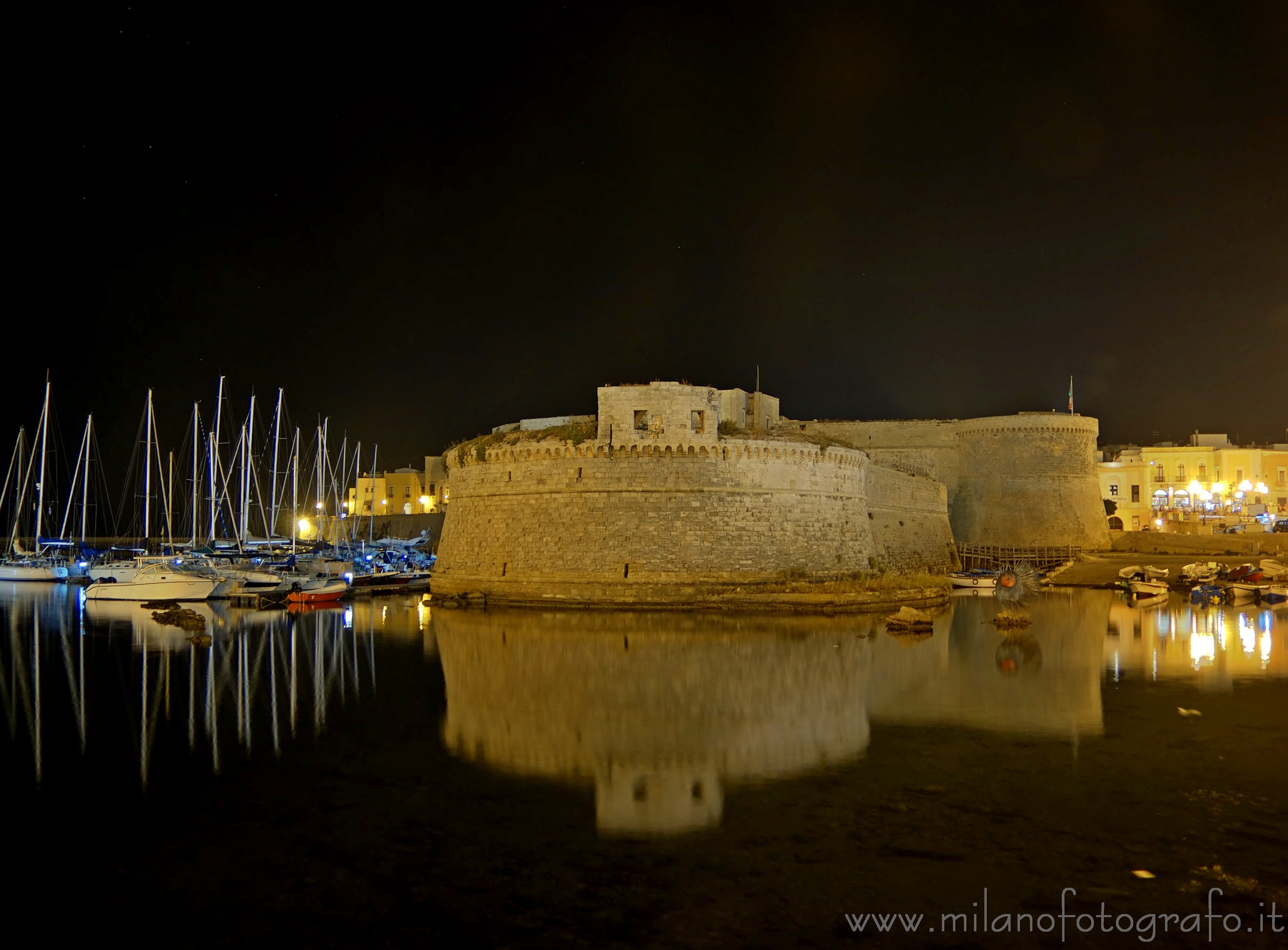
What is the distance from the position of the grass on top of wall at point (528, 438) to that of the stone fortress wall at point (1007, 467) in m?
12.8

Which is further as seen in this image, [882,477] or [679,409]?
[882,477]

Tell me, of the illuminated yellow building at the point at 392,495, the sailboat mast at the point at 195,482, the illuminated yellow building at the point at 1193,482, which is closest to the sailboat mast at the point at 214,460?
the sailboat mast at the point at 195,482

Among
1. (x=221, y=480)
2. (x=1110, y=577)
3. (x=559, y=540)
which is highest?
(x=221, y=480)

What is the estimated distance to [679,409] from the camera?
21.3 meters

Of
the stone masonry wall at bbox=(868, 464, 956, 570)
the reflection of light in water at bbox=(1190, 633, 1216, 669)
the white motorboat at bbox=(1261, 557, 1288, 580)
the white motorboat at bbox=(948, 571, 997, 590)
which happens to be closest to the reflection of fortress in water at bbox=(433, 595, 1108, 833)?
the reflection of light in water at bbox=(1190, 633, 1216, 669)

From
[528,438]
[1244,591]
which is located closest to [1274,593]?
[1244,591]

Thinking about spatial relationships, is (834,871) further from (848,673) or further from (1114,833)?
(848,673)

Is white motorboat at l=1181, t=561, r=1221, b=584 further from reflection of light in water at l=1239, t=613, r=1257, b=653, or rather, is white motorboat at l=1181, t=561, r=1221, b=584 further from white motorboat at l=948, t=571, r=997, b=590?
reflection of light in water at l=1239, t=613, r=1257, b=653

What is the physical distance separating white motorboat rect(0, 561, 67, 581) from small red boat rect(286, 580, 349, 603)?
16.4 meters

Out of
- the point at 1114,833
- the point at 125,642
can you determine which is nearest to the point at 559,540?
the point at 125,642

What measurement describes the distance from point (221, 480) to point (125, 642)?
1887 centimetres

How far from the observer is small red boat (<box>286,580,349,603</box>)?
76.1 ft

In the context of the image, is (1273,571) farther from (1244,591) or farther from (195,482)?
(195,482)

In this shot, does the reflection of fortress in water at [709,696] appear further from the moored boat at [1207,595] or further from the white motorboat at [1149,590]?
the white motorboat at [1149,590]
